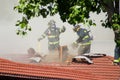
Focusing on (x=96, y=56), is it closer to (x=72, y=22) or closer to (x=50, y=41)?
(x=50, y=41)

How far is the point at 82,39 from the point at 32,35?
42.6 feet

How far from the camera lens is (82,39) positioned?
68.4 feet

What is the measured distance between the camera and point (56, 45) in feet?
73.1

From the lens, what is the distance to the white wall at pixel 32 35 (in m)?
31.2

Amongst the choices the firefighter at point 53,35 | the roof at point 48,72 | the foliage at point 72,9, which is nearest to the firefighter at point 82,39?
the firefighter at point 53,35

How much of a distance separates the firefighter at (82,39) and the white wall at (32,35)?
6580 millimetres

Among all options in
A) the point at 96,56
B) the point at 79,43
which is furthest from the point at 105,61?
the point at 79,43

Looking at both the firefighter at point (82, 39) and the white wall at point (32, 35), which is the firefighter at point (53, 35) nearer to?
the firefighter at point (82, 39)

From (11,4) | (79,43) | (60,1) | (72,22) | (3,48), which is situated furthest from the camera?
(11,4)


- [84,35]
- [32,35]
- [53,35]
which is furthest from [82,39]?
[32,35]

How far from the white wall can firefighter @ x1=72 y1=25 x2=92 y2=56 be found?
21.6 feet

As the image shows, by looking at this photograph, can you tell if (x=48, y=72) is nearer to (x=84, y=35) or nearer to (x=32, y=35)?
(x=84, y=35)

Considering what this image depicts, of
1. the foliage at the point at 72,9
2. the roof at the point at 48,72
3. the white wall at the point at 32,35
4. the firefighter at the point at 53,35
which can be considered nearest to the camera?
the foliage at the point at 72,9

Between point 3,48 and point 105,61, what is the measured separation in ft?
43.6
